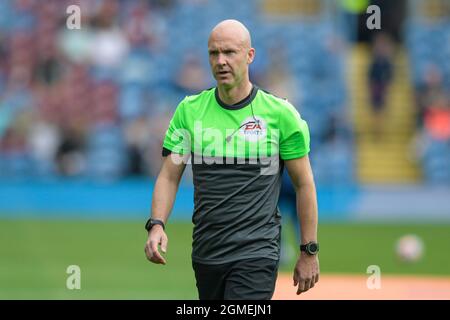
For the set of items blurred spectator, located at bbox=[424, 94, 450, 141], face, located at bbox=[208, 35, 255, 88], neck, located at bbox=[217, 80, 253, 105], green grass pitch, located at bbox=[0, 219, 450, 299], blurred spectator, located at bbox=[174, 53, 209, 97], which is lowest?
neck, located at bbox=[217, 80, 253, 105]

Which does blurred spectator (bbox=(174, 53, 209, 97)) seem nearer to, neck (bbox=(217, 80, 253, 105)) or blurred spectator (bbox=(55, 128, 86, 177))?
blurred spectator (bbox=(55, 128, 86, 177))

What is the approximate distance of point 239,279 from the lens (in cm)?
635

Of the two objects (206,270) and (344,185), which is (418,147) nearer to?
(344,185)

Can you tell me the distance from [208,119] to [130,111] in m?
16.0

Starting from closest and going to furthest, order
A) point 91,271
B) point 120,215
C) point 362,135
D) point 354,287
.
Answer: point 354,287
point 91,271
point 120,215
point 362,135

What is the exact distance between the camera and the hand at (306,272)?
643cm

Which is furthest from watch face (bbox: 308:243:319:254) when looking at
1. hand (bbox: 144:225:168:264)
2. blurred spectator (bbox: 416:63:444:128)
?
blurred spectator (bbox: 416:63:444:128)

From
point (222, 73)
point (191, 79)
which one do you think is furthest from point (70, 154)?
point (222, 73)

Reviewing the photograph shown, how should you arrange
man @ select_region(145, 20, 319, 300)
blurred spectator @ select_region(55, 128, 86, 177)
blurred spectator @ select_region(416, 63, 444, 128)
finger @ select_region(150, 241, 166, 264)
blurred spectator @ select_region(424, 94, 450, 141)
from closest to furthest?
finger @ select_region(150, 241, 166, 264)
man @ select_region(145, 20, 319, 300)
blurred spectator @ select_region(55, 128, 86, 177)
blurred spectator @ select_region(424, 94, 450, 141)
blurred spectator @ select_region(416, 63, 444, 128)

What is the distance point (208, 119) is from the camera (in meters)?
6.51

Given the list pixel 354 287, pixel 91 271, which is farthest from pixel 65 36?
pixel 354 287

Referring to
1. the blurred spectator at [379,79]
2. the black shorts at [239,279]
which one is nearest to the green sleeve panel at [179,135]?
the black shorts at [239,279]

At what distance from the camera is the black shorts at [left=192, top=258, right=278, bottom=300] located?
6.33 metres

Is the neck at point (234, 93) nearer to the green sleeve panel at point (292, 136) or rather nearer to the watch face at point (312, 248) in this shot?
the green sleeve panel at point (292, 136)
